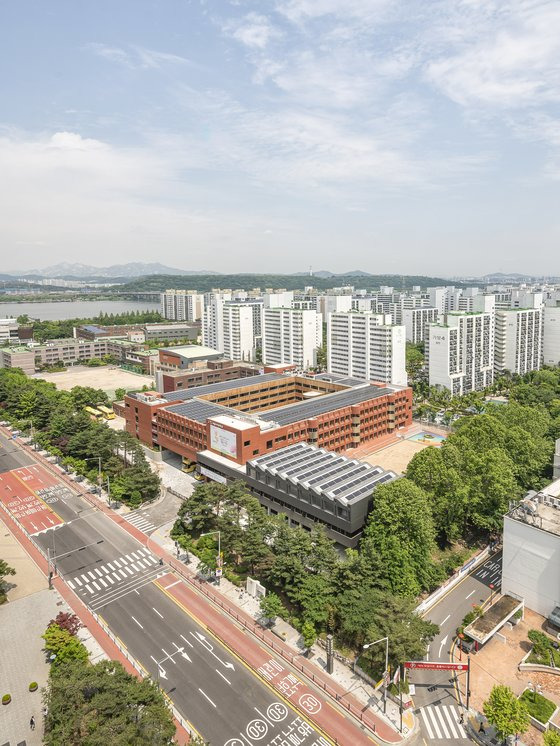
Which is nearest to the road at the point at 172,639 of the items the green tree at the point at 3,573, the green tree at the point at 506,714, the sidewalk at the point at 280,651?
the sidewalk at the point at 280,651

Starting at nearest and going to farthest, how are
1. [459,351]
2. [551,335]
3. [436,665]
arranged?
[436,665] → [459,351] → [551,335]

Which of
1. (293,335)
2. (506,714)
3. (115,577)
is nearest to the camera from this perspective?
(506,714)

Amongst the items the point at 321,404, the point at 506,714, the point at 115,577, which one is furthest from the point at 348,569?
the point at 321,404

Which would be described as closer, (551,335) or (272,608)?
(272,608)

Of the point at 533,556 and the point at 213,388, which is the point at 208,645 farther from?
the point at 213,388

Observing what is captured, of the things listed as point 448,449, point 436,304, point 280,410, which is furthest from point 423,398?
point 436,304

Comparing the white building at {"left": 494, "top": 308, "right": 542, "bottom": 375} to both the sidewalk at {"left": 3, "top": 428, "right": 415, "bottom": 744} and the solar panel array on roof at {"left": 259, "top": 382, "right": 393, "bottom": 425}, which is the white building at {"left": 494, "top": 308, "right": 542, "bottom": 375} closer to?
the solar panel array on roof at {"left": 259, "top": 382, "right": 393, "bottom": 425}

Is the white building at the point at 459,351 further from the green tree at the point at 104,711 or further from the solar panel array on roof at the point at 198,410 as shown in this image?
the green tree at the point at 104,711

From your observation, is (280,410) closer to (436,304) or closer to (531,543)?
(531,543)
